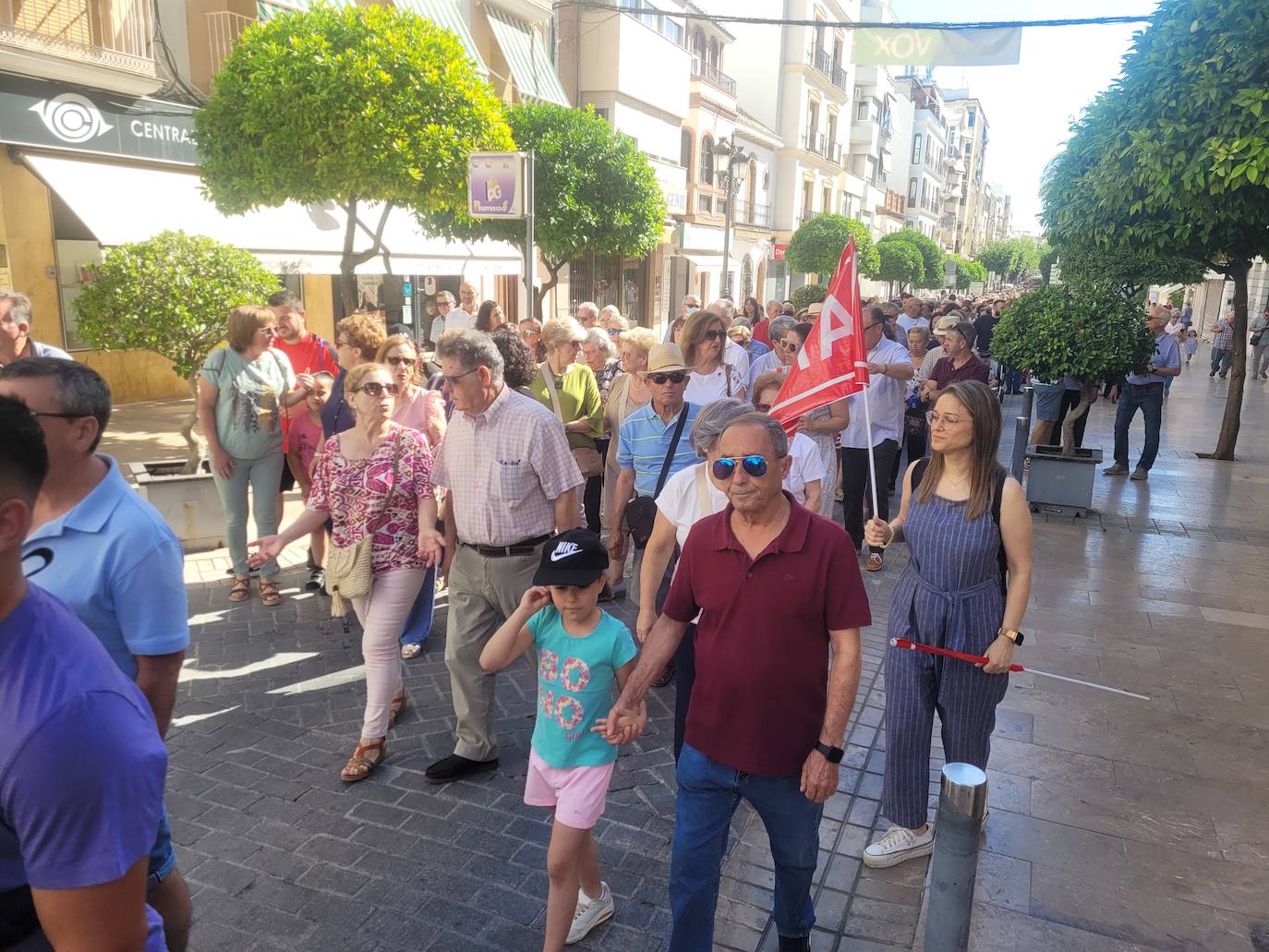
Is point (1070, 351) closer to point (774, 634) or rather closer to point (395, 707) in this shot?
A: point (395, 707)

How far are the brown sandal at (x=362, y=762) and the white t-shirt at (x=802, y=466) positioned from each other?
224 cm

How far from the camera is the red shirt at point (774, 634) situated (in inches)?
104

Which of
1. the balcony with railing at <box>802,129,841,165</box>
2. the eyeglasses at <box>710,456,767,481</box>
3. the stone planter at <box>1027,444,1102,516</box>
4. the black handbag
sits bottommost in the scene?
the stone planter at <box>1027,444,1102,516</box>

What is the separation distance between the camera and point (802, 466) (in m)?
4.23

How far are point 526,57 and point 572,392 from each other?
18.7m

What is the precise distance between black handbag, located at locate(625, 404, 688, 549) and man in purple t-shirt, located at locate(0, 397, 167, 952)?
3261 millimetres

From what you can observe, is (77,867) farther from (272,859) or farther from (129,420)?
(129,420)

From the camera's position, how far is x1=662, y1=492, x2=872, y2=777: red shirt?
2.64m

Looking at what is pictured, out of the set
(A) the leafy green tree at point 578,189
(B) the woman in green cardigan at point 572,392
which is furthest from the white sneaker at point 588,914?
(A) the leafy green tree at point 578,189

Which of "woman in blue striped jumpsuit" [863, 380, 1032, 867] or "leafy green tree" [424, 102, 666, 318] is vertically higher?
"leafy green tree" [424, 102, 666, 318]

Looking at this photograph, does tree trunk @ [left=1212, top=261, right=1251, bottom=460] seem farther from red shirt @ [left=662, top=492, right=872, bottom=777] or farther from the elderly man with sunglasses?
red shirt @ [left=662, top=492, right=872, bottom=777]

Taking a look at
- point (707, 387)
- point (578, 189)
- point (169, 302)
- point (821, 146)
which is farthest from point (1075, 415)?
point (821, 146)

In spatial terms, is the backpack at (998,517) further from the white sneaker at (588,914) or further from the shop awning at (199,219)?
the shop awning at (199,219)

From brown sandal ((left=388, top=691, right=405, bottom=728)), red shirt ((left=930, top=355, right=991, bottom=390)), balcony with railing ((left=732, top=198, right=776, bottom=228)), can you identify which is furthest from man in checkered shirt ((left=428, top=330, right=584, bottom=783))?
balcony with railing ((left=732, top=198, right=776, bottom=228))
